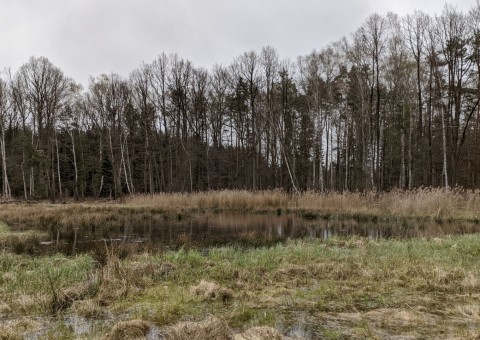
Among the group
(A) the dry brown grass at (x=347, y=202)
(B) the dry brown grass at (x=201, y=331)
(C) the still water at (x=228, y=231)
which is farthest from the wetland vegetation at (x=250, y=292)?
(A) the dry brown grass at (x=347, y=202)

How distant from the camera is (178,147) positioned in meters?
38.7

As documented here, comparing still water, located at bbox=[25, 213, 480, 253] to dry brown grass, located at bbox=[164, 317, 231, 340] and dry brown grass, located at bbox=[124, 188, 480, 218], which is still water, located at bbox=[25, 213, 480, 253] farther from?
dry brown grass, located at bbox=[164, 317, 231, 340]

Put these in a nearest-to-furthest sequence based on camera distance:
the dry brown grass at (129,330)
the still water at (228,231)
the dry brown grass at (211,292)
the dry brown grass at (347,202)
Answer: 1. the dry brown grass at (129,330)
2. the dry brown grass at (211,292)
3. the still water at (228,231)
4. the dry brown grass at (347,202)

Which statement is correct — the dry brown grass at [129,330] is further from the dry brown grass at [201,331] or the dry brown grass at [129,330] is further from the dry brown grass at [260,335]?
the dry brown grass at [260,335]

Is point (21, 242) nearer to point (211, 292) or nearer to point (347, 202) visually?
point (211, 292)

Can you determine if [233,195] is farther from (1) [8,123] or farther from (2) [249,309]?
(1) [8,123]

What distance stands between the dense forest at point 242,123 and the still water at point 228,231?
1393cm

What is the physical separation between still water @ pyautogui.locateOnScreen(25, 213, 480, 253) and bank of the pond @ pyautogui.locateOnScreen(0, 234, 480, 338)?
3.02 m

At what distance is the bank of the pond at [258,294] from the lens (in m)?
3.67

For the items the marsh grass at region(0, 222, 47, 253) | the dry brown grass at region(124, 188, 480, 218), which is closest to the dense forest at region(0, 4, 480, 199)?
the dry brown grass at region(124, 188, 480, 218)

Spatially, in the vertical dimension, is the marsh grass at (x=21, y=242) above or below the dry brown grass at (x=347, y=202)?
below

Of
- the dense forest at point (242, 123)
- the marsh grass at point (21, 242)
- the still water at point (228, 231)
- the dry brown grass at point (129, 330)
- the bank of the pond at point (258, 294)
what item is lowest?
the still water at point (228, 231)

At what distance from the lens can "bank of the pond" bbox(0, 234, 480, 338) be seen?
12.0 ft

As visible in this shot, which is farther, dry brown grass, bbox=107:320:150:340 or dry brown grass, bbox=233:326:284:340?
dry brown grass, bbox=107:320:150:340
